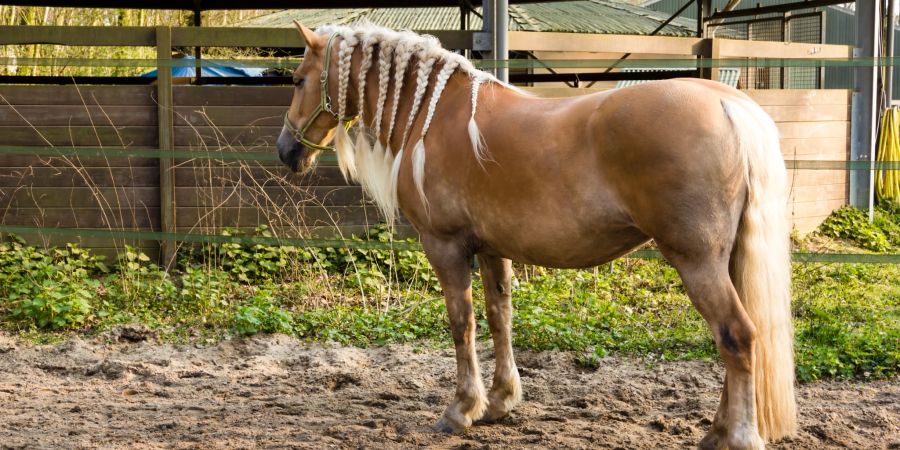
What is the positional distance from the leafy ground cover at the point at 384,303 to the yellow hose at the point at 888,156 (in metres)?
2.35

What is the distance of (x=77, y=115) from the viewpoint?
6605 millimetres

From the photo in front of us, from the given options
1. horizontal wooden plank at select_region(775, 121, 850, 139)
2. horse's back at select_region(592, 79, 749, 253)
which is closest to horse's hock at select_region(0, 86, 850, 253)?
horizontal wooden plank at select_region(775, 121, 850, 139)

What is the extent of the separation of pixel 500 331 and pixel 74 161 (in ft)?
13.0

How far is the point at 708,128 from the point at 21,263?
516 cm

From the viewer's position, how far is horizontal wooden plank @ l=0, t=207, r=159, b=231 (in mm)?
6680

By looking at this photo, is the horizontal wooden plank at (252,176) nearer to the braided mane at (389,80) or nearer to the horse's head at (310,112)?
the horse's head at (310,112)

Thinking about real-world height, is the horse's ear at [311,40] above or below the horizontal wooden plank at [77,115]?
above

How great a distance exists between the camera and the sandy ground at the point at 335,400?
3.74 meters

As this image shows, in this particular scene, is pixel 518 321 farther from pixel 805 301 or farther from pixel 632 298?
pixel 805 301

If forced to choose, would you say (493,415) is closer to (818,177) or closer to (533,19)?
(818,177)

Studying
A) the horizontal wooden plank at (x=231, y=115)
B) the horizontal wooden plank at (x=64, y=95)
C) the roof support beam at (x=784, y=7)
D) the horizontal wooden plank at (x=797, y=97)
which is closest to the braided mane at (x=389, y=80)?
the horizontal wooden plank at (x=231, y=115)

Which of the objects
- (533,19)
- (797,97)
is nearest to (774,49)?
(797,97)

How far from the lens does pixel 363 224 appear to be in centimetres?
679

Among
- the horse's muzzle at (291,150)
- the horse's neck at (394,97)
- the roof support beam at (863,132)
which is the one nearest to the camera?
the horse's neck at (394,97)
